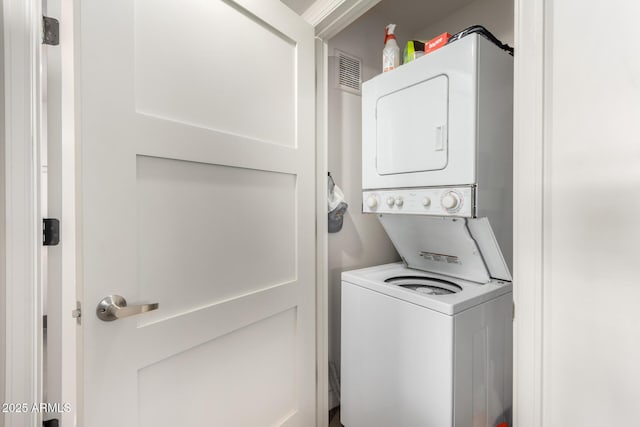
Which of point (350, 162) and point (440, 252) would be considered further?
point (350, 162)

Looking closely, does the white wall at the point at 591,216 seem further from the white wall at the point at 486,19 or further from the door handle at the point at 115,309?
the white wall at the point at 486,19

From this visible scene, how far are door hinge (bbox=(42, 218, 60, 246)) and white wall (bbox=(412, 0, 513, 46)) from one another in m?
2.46

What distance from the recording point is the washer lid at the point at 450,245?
145cm

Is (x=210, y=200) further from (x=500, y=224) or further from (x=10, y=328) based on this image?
(x=500, y=224)

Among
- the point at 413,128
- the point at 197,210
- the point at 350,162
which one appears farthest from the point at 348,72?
the point at 197,210

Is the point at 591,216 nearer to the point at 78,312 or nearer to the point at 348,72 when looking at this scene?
→ the point at 78,312

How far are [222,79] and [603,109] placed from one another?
3.85 ft

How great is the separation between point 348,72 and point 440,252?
1405 millimetres

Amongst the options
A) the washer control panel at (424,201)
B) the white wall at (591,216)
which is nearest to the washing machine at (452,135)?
the washer control panel at (424,201)

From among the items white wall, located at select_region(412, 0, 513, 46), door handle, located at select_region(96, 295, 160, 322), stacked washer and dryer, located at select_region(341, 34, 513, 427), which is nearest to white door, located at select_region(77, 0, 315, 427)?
door handle, located at select_region(96, 295, 160, 322)

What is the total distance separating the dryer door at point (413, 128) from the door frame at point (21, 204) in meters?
1.45

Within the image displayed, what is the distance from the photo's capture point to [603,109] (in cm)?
64

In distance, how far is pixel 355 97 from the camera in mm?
2123

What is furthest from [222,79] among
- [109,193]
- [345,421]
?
[345,421]
